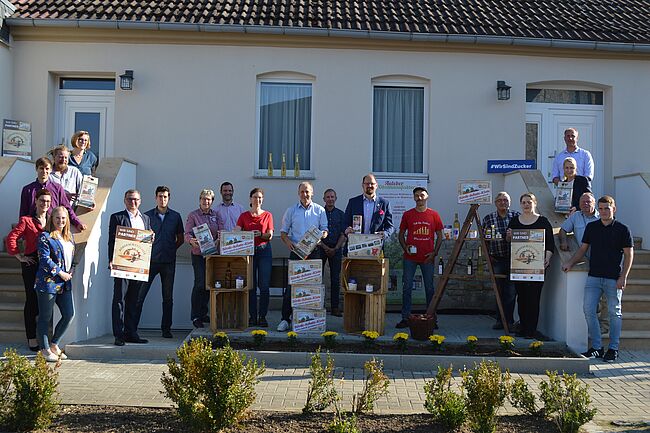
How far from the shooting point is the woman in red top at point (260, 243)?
9195 millimetres

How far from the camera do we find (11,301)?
9.16 meters

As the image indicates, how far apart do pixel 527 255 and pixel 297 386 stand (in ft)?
12.2

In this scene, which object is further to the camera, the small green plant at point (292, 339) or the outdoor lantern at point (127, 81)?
the outdoor lantern at point (127, 81)

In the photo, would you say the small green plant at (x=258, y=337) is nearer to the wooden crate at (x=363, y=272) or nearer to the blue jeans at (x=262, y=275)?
the blue jeans at (x=262, y=275)

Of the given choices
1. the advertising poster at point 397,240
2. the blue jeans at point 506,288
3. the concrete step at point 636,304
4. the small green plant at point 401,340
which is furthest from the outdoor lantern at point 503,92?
the small green plant at point 401,340

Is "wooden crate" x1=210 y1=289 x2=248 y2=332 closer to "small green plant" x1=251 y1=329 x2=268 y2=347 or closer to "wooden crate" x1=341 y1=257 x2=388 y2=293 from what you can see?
"small green plant" x1=251 y1=329 x2=268 y2=347

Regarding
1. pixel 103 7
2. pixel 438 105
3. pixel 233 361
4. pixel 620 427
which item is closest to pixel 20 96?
pixel 103 7

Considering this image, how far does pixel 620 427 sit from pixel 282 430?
3101mm

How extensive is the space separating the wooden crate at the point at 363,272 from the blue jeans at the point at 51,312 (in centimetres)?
360

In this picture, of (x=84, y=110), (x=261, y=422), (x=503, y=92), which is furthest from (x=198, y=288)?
(x=503, y=92)

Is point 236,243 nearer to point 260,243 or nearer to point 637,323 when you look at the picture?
point 260,243

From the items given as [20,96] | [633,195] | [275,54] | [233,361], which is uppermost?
[275,54]

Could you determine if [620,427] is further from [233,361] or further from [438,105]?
[438,105]

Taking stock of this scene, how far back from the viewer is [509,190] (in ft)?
37.2
